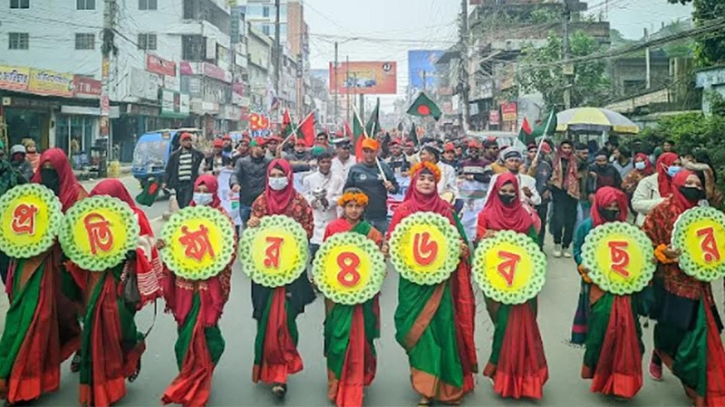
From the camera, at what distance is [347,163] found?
8.51 metres

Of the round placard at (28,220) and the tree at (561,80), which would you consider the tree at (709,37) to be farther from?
the round placard at (28,220)

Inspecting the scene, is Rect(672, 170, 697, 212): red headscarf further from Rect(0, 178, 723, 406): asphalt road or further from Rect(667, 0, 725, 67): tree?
Rect(667, 0, 725, 67): tree

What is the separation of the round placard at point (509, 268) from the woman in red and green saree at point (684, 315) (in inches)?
31.5

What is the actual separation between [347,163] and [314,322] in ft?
8.36

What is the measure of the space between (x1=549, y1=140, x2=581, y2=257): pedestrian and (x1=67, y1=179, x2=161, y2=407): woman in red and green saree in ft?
21.2

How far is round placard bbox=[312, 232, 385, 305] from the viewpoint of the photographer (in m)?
4.32

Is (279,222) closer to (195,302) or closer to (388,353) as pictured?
(195,302)

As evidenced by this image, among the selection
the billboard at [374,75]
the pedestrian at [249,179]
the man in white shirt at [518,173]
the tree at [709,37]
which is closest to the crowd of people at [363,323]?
the man in white shirt at [518,173]

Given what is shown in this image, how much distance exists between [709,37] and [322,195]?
1129cm

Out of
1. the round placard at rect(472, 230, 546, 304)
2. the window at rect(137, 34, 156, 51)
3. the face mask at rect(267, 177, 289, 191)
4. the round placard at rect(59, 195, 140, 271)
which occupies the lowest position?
the round placard at rect(472, 230, 546, 304)

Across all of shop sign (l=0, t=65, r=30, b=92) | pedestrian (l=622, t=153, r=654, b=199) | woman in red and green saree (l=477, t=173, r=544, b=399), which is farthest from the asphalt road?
shop sign (l=0, t=65, r=30, b=92)

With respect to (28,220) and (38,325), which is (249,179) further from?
(38,325)

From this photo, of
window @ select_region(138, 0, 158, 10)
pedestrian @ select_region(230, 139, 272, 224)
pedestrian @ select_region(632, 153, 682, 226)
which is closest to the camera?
pedestrian @ select_region(632, 153, 682, 226)

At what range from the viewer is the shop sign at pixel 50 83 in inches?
947
